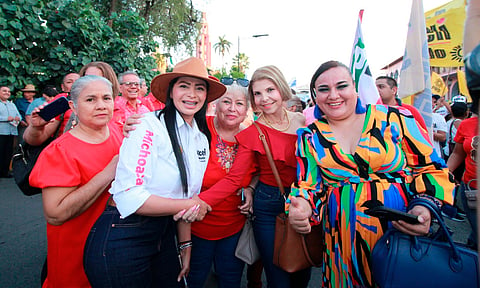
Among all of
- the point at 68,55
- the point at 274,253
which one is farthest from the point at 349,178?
the point at 68,55

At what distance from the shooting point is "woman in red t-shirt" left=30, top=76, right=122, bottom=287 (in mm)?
1603

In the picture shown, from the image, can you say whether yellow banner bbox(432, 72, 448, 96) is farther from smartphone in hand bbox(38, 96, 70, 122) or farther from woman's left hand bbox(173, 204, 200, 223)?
smartphone in hand bbox(38, 96, 70, 122)

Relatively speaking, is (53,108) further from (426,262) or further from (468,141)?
(468,141)

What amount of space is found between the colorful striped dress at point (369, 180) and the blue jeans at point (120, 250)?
3.21 ft

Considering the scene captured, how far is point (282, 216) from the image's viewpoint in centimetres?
207

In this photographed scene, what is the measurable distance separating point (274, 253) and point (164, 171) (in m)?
1.03

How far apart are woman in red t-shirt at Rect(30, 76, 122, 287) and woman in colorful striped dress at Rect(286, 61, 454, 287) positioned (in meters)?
1.28

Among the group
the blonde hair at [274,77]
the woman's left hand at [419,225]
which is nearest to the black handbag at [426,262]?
the woman's left hand at [419,225]

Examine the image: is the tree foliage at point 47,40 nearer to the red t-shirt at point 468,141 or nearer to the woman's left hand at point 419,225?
the woman's left hand at point 419,225

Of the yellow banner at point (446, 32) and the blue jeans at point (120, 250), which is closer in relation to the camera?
the blue jeans at point (120, 250)

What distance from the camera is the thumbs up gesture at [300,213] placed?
5.74 ft

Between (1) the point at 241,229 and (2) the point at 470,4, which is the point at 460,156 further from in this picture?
(2) the point at 470,4

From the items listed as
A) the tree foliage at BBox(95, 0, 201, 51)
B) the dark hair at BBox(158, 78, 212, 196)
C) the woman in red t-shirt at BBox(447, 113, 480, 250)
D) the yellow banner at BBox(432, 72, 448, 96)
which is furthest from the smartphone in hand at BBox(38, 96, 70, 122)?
the yellow banner at BBox(432, 72, 448, 96)

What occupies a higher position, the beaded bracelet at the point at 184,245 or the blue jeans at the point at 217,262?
the beaded bracelet at the point at 184,245
